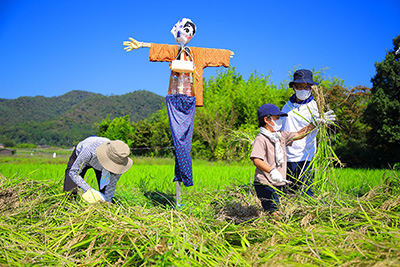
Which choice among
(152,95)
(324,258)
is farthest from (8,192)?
(152,95)

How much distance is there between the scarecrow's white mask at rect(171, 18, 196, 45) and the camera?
4234 mm

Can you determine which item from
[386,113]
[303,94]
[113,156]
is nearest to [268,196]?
[303,94]

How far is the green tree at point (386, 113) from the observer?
1098 centimetres

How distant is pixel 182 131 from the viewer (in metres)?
3.95

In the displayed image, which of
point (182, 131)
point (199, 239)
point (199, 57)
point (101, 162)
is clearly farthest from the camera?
point (199, 57)

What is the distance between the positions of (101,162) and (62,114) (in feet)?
200

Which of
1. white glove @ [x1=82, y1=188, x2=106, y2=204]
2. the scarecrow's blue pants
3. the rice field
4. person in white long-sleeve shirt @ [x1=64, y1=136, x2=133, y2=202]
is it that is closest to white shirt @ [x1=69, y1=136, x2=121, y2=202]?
person in white long-sleeve shirt @ [x1=64, y1=136, x2=133, y2=202]

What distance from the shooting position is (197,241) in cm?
202

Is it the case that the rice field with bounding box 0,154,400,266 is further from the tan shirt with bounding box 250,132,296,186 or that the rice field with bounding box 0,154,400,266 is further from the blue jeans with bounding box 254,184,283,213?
the tan shirt with bounding box 250,132,296,186

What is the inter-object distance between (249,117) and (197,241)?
13647 mm

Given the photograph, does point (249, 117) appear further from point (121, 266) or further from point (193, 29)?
point (121, 266)

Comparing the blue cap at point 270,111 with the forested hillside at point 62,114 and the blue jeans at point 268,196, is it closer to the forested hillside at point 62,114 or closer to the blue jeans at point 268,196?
the blue jeans at point 268,196

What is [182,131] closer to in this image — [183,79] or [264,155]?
[183,79]

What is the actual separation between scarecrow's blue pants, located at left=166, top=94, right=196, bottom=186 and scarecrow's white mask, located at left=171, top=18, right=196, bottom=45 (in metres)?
0.81
